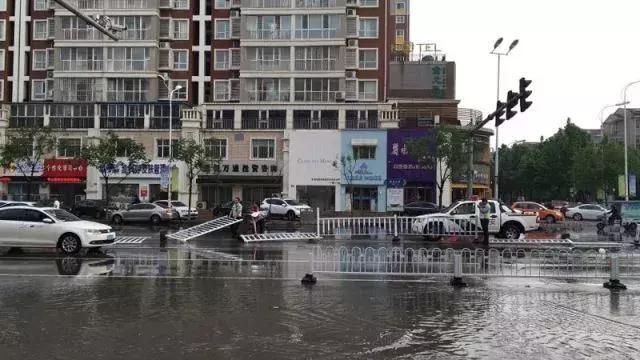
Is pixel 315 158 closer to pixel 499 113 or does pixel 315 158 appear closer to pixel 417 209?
pixel 417 209

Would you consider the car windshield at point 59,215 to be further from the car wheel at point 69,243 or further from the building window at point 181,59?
the building window at point 181,59

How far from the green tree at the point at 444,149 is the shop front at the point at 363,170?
16.5ft

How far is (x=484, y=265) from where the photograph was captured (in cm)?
1560

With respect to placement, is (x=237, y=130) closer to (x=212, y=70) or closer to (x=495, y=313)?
(x=212, y=70)

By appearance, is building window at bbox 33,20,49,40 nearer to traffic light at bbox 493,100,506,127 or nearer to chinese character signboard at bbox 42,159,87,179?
chinese character signboard at bbox 42,159,87,179

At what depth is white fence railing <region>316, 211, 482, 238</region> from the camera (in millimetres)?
24484

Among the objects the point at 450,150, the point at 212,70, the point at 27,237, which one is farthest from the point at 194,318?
the point at 212,70

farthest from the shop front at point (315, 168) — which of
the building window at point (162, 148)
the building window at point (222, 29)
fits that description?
the building window at point (222, 29)

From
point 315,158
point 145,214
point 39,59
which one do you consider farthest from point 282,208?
point 39,59

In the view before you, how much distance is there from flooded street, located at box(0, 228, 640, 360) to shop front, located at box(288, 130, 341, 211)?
40.1 m

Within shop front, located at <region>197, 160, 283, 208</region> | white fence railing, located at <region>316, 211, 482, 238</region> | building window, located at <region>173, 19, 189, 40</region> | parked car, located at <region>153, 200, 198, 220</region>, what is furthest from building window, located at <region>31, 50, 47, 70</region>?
white fence railing, located at <region>316, 211, 482, 238</region>

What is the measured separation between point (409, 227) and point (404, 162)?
2640 centimetres

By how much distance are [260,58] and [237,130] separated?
26.0 ft

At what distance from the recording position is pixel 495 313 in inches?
371
